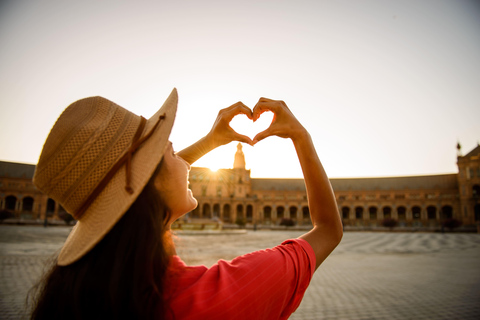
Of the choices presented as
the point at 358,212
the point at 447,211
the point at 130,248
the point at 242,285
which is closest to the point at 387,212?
the point at 358,212

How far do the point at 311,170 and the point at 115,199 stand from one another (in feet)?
2.38

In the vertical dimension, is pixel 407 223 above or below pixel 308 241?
below

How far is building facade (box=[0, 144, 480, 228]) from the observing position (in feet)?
166

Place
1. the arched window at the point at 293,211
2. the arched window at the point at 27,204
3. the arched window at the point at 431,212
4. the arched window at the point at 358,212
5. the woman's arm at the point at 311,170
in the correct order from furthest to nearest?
the arched window at the point at 293,211, the arched window at the point at 358,212, the arched window at the point at 431,212, the arched window at the point at 27,204, the woman's arm at the point at 311,170

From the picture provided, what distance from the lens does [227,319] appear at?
31.6 inches

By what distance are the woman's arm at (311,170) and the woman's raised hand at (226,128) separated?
0.53ft

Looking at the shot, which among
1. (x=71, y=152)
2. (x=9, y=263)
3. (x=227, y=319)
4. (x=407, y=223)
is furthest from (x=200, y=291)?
(x=407, y=223)

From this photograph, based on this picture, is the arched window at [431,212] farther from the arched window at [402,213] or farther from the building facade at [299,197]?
the arched window at [402,213]

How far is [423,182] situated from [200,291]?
70.3 meters

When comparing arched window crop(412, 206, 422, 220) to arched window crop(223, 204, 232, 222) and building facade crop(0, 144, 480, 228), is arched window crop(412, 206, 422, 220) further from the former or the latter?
arched window crop(223, 204, 232, 222)

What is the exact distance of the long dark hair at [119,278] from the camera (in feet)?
2.64

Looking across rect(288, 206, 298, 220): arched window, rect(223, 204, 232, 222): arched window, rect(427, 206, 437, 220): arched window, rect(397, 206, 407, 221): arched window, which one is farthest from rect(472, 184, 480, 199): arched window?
rect(223, 204, 232, 222): arched window

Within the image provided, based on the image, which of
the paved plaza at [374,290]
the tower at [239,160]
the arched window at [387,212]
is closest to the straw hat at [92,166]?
the paved plaza at [374,290]

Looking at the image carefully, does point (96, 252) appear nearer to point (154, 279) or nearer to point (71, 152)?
point (154, 279)
